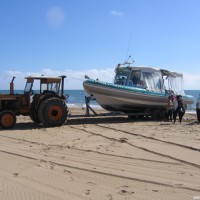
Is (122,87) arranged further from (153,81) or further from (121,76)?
(153,81)

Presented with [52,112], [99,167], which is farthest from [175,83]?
[99,167]

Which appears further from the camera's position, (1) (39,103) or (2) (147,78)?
(2) (147,78)

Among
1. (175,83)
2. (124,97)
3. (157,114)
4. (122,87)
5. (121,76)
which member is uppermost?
(121,76)

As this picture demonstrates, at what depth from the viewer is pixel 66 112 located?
14.2 m

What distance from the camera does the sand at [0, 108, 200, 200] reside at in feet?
17.5

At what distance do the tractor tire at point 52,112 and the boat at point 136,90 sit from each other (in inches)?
95.2

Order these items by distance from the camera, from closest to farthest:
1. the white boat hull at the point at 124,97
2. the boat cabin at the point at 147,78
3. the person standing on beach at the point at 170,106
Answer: the white boat hull at the point at 124,97
the person standing on beach at the point at 170,106
the boat cabin at the point at 147,78

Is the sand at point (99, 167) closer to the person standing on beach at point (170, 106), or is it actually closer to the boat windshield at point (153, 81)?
the person standing on beach at point (170, 106)

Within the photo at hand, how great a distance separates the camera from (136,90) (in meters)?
17.1

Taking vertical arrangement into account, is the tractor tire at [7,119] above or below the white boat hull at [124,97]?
below

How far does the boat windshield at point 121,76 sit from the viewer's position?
17891mm

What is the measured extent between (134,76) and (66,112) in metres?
4.96

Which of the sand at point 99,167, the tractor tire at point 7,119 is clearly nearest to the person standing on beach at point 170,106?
the sand at point 99,167

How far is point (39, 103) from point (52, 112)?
24.0 inches
